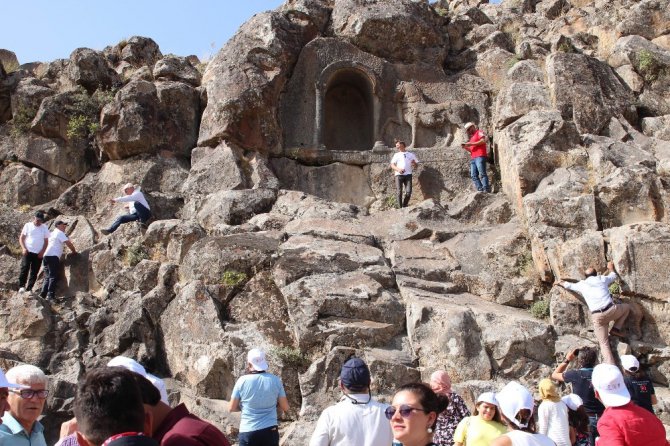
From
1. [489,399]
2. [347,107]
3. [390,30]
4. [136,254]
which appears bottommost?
[489,399]

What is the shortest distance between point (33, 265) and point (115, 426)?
36.8 ft

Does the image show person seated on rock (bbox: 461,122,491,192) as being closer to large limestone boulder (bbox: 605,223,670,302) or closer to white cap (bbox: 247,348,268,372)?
large limestone boulder (bbox: 605,223,670,302)

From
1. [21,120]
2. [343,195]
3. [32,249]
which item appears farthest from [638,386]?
[21,120]

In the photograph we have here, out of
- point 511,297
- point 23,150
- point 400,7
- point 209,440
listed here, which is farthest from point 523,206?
point 23,150

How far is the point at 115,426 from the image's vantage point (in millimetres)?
2910

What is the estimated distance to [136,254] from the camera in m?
13.0

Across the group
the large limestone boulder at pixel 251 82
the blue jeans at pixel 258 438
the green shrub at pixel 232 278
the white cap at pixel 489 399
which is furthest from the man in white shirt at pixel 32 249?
the white cap at pixel 489 399

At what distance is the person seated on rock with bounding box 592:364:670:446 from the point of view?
436 cm

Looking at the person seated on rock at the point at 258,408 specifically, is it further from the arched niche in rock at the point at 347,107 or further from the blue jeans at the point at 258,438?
the arched niche in rock at the point at 347,107

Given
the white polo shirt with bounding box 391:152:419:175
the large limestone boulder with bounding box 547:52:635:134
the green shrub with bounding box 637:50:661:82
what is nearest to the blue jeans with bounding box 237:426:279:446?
the white polo shirt with bounding box 391:152:419:175

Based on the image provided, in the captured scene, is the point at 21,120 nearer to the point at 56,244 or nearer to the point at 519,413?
the point at 56,244

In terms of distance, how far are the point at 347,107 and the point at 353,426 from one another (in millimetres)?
15705

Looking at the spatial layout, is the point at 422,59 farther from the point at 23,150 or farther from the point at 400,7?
the point at 23,150

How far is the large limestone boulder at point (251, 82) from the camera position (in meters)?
16.6
